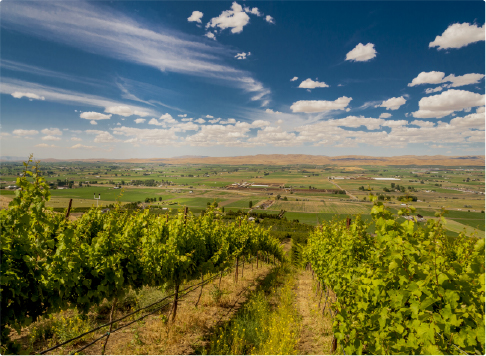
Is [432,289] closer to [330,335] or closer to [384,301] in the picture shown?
[384,301]

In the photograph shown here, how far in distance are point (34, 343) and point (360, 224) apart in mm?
10320

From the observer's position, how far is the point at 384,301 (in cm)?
367

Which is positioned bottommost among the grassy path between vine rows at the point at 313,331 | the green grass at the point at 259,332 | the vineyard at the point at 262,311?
the grassy path between vine rows at the point at 313,331

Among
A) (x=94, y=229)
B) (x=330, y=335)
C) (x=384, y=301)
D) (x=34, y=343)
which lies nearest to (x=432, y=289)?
(x=384, y=301)

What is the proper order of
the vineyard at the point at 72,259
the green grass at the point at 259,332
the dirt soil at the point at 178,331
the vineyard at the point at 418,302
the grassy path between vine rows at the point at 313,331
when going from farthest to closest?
1. the grassy path between vine rows at the point at 313,331
2. the green grass at the point at 259,332
3. the dirt soil at the point at 178,331
4. the vineyard at the point at 72,259
5. the vineyard at the point at 418,302

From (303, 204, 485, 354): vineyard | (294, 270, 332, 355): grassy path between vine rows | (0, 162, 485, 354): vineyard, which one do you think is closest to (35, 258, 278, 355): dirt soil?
(0, 162, 485, 354): vineyard

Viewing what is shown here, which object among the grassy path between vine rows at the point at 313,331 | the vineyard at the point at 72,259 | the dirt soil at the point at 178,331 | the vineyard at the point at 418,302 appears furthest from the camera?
Answer: the grassy path between vine rows at the point at 313,331

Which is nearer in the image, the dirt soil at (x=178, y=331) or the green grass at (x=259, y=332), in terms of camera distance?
the dirt soil at (x=178, y=331)

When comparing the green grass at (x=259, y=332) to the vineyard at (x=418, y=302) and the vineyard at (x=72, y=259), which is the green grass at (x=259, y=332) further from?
the vineyard at (x=418, y=302)

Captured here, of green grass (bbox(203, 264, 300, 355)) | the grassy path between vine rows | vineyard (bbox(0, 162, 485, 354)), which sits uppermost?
vineyard (bbox(0, 162, 485, 354))

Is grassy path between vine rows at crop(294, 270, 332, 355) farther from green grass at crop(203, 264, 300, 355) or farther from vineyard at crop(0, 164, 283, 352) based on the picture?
vineyard at crop(0, 164, 283, 352)

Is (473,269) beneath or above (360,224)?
above

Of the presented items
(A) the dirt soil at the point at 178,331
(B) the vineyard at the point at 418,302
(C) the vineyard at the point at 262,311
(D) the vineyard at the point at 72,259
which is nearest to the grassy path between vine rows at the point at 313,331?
(C) the vineyard at the point at 262,311

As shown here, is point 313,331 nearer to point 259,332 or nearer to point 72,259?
point 259,332
